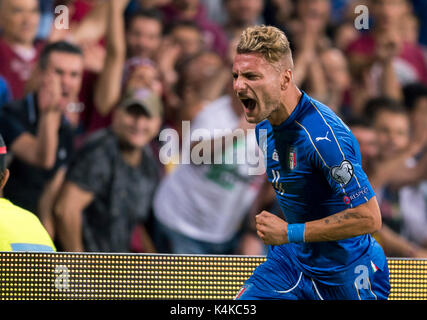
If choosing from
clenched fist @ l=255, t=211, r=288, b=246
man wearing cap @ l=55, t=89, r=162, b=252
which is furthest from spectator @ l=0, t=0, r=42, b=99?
clenched fist @ l=255, t=211, r=288, b=246

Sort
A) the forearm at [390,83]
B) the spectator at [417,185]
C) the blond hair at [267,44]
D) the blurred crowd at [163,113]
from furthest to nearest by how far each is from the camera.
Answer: the forearm at [390,83], the spectator at [417,185], the blurred crowd at [163,113], the blond hair at [267,44]

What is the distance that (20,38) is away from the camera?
219 inches

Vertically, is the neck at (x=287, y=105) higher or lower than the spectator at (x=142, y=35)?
lower

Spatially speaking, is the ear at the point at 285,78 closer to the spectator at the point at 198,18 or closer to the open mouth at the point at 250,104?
the open mouth at the point at 250,104

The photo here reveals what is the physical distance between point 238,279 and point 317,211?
1883mm

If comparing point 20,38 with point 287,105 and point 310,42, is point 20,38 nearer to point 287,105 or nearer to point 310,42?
point 310,42

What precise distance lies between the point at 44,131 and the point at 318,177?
3.05 metres

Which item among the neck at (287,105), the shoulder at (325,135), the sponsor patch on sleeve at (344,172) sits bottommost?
the sponsor patch on sleeve at (344,172)

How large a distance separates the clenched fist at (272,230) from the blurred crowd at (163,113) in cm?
253

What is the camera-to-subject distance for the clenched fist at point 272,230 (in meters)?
2.99

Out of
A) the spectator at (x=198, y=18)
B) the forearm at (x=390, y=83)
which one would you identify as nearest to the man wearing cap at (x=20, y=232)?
the spectator at (x=198, y=18)

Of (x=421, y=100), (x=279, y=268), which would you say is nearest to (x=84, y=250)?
(x=279, y=268)

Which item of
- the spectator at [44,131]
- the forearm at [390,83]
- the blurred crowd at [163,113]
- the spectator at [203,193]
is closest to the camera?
the spectator at [44,131]

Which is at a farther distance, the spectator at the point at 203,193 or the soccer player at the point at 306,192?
the spectator at the point at 203,193
